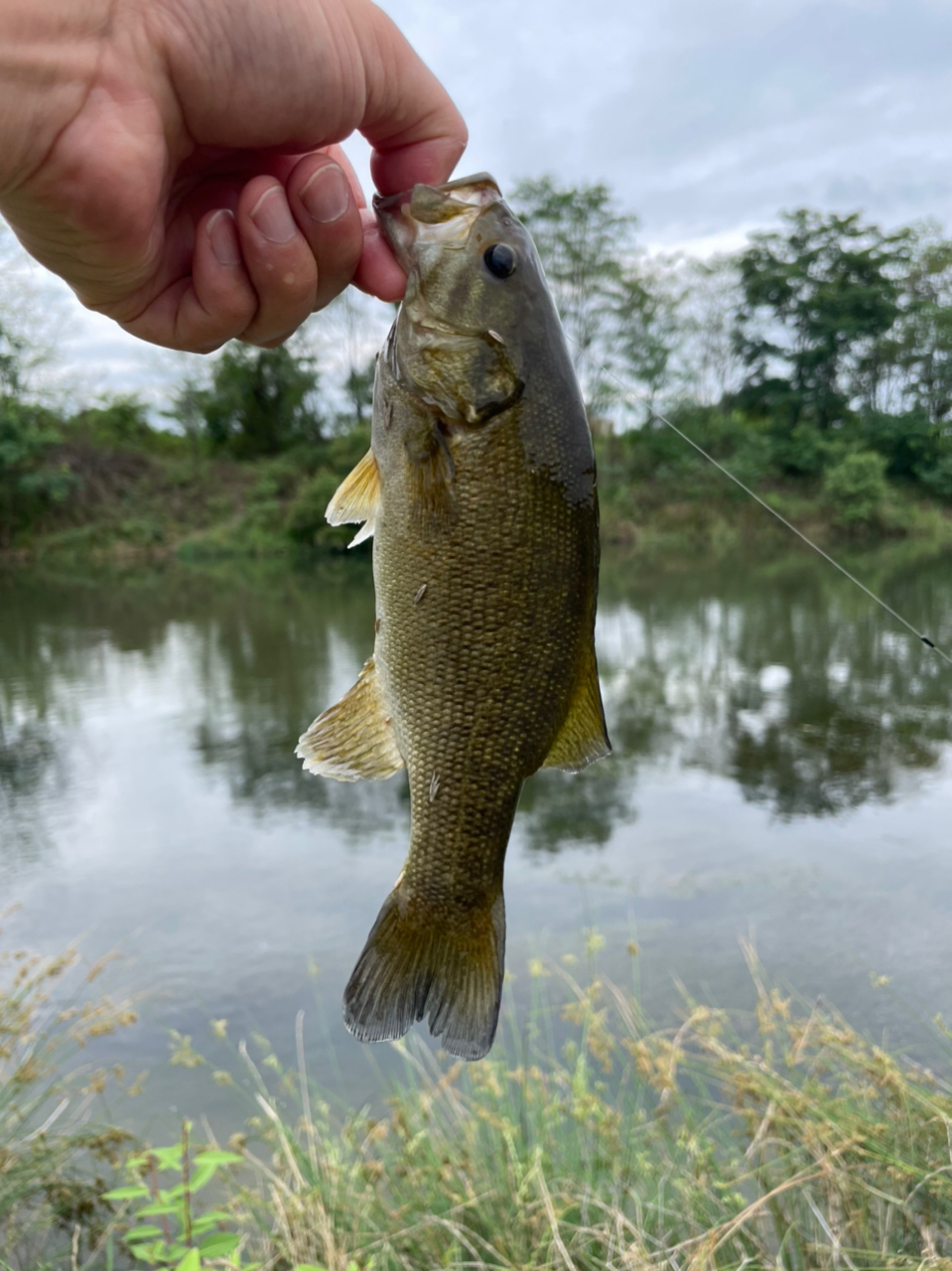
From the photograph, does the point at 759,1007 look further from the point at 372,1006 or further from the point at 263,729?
the point at 263,729

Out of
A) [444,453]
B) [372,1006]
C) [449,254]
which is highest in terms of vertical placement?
[449,254]

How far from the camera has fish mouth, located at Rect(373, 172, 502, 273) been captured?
5.21ft

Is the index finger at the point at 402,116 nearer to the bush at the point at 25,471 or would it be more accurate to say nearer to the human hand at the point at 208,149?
the human hand at the point at 208,149

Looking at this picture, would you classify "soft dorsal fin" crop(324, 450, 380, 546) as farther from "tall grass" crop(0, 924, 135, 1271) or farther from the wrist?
"tall grass" crop(0, 924, 135, 1271)

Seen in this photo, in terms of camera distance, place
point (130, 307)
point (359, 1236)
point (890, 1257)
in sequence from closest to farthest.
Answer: point (130, 307) < point (890, 1257) < point (359, 1236)

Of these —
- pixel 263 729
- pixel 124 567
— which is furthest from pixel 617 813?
pixel 124 567

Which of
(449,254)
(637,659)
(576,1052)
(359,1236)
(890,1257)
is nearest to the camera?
(449,254)

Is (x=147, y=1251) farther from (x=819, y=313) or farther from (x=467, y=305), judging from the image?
(x=819, y=313)

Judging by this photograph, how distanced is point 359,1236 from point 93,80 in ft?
10.3

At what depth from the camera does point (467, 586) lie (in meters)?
1.51

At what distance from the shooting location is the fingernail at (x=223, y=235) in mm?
1826

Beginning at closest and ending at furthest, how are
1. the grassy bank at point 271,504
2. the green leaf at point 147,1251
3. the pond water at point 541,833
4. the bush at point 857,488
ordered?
the green leaf at point 147,1251
the pond water at point 541,833
the bush at point 857,488
the grassy bank at point 271,504

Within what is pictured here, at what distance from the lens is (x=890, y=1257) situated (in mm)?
2533

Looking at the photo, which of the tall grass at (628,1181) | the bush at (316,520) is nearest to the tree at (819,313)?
the tall grass at (628,1181)
